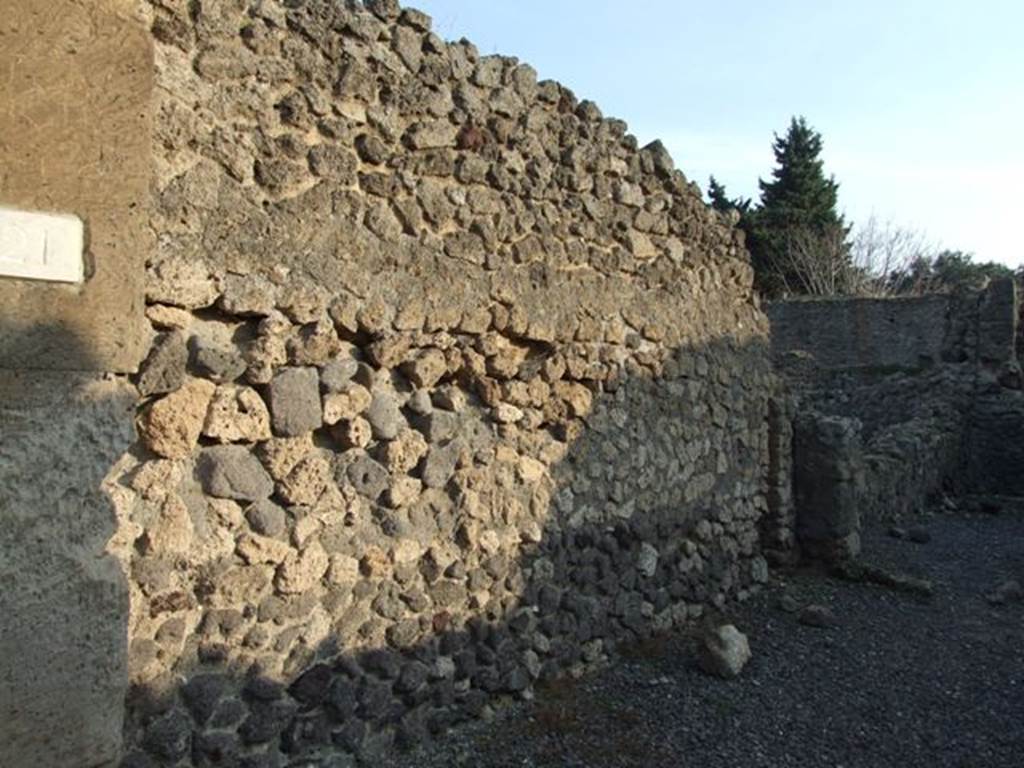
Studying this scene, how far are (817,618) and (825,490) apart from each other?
1.41 meters

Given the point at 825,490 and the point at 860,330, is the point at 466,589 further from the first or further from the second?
the point at 860,330

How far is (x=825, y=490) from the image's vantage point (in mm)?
6562

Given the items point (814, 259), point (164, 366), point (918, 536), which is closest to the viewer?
point (164, 366)

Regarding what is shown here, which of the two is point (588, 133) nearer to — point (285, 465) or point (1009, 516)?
point (285, 465)

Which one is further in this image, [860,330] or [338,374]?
[860,330]

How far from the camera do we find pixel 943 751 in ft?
12.4

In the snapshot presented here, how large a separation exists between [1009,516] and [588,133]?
312 inches

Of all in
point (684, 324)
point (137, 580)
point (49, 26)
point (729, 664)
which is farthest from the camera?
point (684, 324)

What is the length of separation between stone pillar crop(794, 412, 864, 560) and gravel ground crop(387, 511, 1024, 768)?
517 mm

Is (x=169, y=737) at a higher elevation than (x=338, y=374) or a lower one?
lower

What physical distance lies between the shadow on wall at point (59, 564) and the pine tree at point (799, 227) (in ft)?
94.6

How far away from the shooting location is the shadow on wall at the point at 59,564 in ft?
6.55

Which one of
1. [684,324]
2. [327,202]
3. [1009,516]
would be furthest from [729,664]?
[1009,516]

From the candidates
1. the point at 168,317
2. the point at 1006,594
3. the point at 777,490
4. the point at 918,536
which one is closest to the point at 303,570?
the point at 168,317
